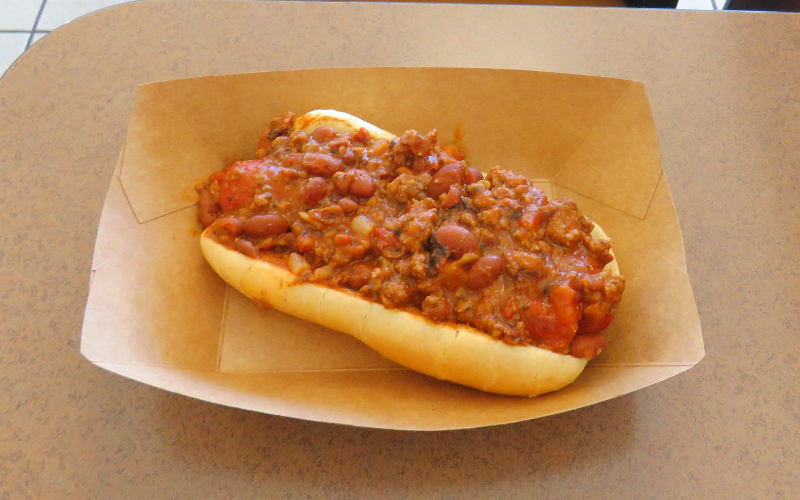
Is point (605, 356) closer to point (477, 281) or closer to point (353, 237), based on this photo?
point (477, 281)

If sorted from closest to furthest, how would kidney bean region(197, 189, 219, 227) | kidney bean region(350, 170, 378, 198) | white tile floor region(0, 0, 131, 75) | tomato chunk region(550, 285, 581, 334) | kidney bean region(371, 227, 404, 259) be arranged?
tomato chunk region(550, 285, 581, 334) < kidney bean region(371, 227, 404, 259) < kidney bean region(350, 170, 378, 198) < kidney bean region(197, 189, 219, 227) < white tile floor region(0, 0, 131, 75)

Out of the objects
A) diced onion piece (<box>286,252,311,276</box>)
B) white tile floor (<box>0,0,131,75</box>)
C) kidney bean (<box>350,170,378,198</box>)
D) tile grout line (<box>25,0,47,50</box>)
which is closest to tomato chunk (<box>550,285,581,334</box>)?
kidney bean (<box>350,170,378,198</box>)

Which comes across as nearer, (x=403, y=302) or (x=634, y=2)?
(x=403, y=302)

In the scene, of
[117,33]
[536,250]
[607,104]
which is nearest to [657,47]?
[607,104]

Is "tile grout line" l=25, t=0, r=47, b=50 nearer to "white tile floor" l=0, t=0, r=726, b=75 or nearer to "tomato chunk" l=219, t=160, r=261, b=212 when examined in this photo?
"white tile floor" l=0, t=0, r=726, b=75

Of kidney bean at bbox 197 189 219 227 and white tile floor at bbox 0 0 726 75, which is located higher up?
kidney bean at bbox 197 189 219 227

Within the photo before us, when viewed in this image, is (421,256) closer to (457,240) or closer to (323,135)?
(457,240)

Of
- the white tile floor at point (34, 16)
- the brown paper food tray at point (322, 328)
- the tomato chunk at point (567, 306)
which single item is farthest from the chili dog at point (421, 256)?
the white tile floor at point (34, 16)
